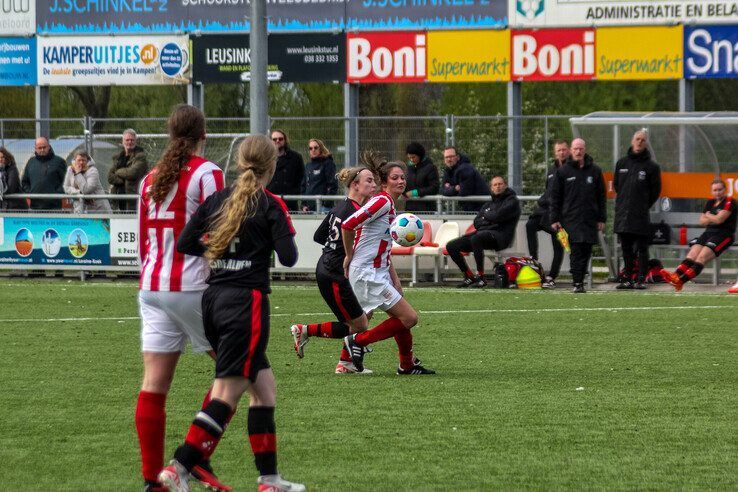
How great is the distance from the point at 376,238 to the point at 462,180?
9808 millimetres

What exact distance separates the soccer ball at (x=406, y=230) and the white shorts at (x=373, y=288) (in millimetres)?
1657

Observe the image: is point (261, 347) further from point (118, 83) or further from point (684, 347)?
point (118, 83)

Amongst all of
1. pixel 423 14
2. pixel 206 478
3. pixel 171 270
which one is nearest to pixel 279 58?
pixel 423 14

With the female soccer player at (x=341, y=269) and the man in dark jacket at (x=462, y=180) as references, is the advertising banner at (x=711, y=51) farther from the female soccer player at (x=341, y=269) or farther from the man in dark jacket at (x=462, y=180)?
the female soccer player at (x=341, y=269)

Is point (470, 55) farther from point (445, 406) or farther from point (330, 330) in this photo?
point (445, 406)

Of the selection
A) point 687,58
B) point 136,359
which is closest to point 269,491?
point 136,359

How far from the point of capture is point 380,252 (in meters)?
10.6

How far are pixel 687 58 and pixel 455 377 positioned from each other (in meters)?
13.8

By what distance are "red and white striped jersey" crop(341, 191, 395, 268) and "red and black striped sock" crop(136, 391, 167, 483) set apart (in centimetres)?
404

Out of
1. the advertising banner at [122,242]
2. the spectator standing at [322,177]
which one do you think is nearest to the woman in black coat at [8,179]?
the advertising banner at [122,242]

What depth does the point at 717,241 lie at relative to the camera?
732 inches

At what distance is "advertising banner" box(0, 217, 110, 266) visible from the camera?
2064 cm

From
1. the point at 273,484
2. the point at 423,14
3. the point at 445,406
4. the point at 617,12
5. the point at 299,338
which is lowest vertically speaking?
the point at 445,406

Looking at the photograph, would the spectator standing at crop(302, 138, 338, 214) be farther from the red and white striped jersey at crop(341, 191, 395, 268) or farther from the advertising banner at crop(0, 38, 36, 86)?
the red and white striped jersey at crop(341, 191, 395, 268)
